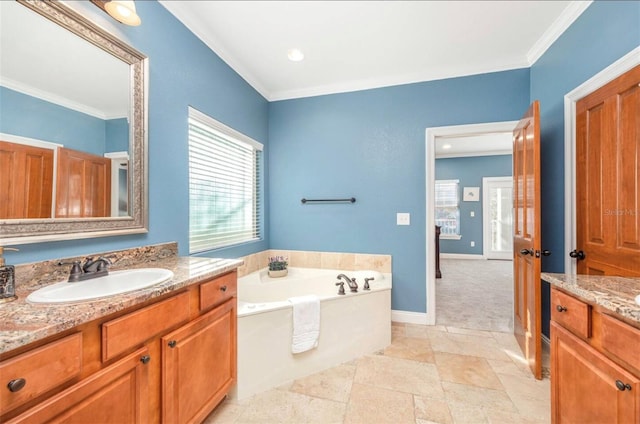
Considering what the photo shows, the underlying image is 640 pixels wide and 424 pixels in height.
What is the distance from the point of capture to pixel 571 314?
1130 mm

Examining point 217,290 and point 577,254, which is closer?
point 217,290

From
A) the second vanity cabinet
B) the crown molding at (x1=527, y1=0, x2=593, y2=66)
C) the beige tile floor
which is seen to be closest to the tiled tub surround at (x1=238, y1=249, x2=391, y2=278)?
the beige tile floor

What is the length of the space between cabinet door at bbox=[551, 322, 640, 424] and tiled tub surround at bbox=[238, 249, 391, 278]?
65.2 inches

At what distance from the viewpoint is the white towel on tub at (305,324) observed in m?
1.87

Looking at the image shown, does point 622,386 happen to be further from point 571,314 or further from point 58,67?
point 58,67

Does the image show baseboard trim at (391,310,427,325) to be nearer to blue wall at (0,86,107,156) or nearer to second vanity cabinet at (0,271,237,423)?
second vanity cabinet at (0,271,237,423)

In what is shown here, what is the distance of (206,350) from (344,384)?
1010 mm

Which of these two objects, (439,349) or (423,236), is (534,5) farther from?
(439,349)

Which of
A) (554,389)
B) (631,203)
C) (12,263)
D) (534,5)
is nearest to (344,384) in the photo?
(554,389)

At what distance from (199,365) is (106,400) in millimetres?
462

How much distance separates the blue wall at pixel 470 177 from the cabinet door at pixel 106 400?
681 cm

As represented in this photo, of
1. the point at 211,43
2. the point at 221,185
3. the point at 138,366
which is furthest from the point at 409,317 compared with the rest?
the point at 211,43

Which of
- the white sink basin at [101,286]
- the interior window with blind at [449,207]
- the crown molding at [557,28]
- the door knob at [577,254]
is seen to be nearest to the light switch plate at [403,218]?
the door knob at [577,254]

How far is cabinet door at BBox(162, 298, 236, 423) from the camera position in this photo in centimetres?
115
